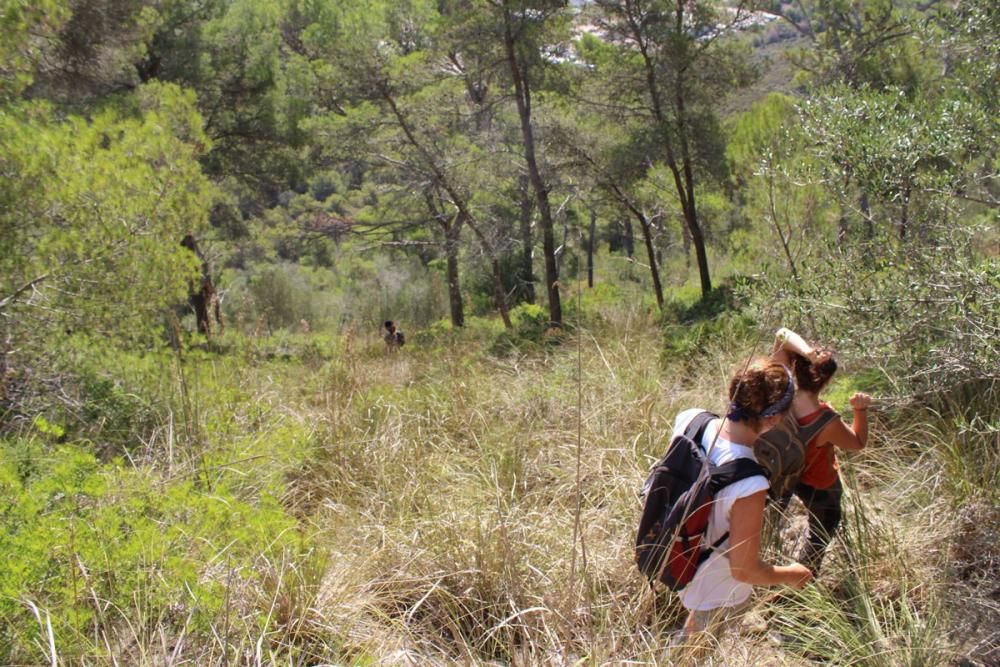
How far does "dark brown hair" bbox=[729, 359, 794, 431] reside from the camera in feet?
7.34

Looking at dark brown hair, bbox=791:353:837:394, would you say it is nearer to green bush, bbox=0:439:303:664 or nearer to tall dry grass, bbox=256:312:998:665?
tall dry grass, bbox=256:312:998:665

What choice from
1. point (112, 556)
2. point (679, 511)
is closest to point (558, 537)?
point (679, 511)

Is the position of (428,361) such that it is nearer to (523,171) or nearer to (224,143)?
(523,171)

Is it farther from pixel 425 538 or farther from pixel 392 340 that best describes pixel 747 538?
pixel 392 340

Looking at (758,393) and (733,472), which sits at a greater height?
(758,393)

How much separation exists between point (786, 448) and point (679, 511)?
29.0 inches

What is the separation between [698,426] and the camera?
2.46 m

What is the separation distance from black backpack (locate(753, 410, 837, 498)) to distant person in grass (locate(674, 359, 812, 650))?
1.31 ft

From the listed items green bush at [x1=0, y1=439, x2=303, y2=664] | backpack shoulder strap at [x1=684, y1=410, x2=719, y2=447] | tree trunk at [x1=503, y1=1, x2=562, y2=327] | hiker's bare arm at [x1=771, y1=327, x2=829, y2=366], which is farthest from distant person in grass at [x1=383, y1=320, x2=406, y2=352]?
backpack shoulder strap at [x1=684, y1=410, x2=719, y2=447]

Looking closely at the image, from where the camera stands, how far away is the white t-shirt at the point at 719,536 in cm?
220

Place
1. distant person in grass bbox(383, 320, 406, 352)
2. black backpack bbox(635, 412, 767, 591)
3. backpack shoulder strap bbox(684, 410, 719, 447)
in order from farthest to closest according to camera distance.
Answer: distant person in grass bbox(383, 320, 406, 352) → backpack shoulder strap bbox(684, 410, 719, 447) → black backpack bbox(635, 412, 767, 591)

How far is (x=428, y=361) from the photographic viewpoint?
22.5ft

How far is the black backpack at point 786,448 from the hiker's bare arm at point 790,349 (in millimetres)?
244

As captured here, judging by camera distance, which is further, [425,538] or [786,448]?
[425,538]
